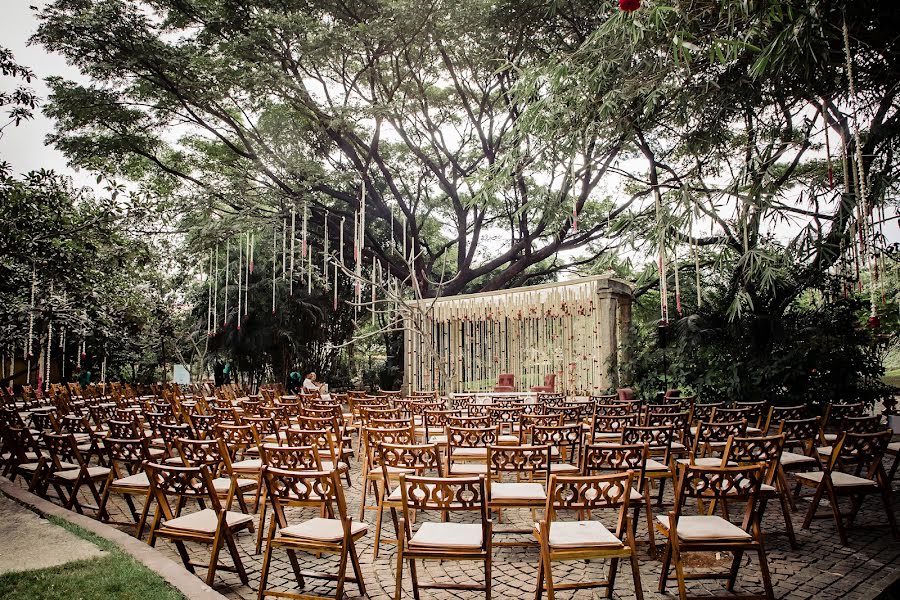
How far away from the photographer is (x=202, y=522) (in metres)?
3.86

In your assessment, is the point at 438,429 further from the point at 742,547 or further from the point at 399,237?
the point at 399,237

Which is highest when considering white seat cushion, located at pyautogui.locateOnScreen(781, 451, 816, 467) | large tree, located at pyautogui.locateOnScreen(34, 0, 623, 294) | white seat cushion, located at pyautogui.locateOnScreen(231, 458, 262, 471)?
large tree, located at pyautogui.locateOnScreen(34, 0, 623, 294)

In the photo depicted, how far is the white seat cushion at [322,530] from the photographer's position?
135 inches

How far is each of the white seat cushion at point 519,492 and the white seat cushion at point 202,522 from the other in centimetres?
174

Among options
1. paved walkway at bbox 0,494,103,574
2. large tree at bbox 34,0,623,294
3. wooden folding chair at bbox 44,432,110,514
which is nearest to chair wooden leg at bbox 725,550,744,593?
paved walkway at bbox 0,494,103,574

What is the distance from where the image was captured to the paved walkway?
12.6 feet

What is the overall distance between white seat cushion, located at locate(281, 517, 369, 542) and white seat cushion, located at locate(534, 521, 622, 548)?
111 cm

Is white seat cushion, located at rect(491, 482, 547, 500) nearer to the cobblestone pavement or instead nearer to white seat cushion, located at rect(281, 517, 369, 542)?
the cobblestone pavement

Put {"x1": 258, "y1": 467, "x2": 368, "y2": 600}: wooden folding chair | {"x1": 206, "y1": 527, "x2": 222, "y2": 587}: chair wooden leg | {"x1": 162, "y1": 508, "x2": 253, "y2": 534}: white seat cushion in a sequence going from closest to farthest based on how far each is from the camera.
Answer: {"x1": 258, "y1": 467, "x2": 368, "y2": 600}: wooden folding chair, {"x1": 206, "y1": 527, "x2": 222, "y2": 587}: chair wooden leg, {"x1": 162, "y1": 508, "x2": 253, "y2": 534}: white seat cushion

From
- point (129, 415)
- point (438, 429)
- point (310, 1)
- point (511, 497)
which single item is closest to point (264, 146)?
point (310, 1)

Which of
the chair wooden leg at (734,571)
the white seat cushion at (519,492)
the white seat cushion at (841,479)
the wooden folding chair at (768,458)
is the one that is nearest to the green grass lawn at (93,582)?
the white seat cushion at (519,492)

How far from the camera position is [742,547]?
11.0ft

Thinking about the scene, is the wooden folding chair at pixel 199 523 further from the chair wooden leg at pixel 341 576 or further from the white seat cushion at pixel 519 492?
the white seat cushion at pixel 519 492

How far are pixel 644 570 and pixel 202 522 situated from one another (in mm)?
2987
